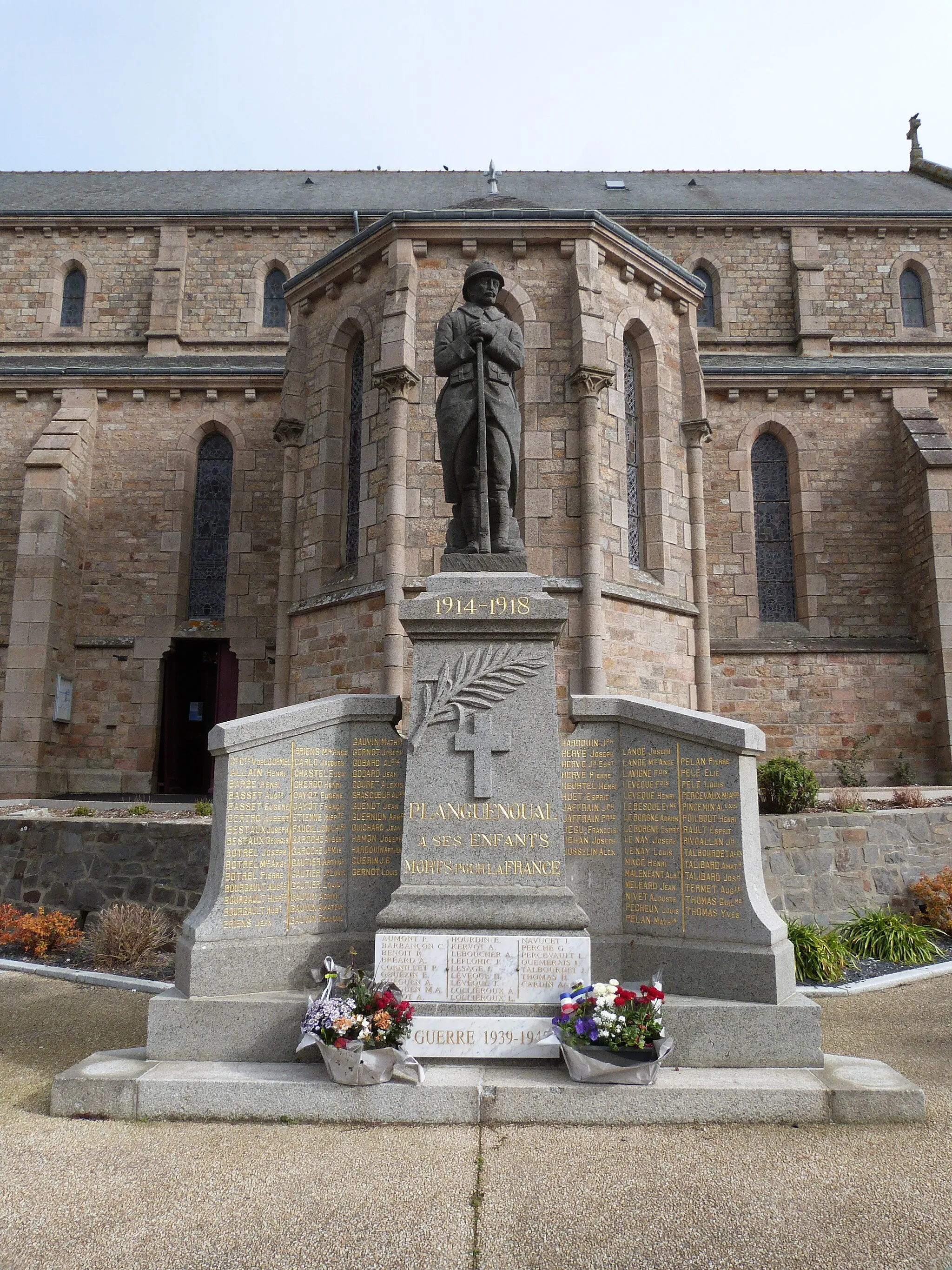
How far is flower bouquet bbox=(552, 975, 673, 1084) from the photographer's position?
4.18 m

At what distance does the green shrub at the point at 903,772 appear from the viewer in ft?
46.5

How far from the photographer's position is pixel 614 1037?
13.9 ft

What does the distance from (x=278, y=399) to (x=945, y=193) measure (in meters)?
19.7

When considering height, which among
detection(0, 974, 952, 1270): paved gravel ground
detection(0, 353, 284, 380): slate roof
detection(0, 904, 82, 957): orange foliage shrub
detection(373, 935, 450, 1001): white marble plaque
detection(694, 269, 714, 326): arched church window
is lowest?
detection(0, 974, 952, 1270): paved gravel ground

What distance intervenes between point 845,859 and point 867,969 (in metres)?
1.78

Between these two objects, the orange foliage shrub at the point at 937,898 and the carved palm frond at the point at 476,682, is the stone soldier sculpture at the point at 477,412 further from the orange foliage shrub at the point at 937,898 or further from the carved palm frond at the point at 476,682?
the orange foliage shrub at the point at 937,898

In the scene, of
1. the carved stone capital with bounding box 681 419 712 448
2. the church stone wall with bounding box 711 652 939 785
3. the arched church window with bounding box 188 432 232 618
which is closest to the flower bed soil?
the church stone wall with bounding box 711 652 939 785

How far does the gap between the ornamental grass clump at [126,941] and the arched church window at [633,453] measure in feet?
26.3

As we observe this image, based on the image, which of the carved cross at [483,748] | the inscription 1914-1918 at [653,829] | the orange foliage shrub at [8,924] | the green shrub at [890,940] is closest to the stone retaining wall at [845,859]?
the green shrub at [890,940]

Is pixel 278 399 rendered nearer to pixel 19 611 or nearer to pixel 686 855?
pixel 19 611

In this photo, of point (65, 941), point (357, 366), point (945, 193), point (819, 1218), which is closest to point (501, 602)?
point (819, 1218)

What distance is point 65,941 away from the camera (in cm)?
866

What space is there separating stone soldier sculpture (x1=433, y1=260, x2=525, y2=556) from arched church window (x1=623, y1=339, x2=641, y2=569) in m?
6.88

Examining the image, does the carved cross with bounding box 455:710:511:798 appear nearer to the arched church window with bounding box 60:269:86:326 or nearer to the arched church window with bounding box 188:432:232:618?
the arched church window with bounding box 188:432:232:618
